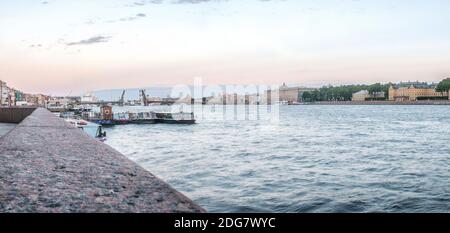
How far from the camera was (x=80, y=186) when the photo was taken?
2928 mm

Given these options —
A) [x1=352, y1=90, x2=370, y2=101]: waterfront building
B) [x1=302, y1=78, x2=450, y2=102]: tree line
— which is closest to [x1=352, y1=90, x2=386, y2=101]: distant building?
[x1=352, y1=90, x2=370, y2=101]: waterfront building

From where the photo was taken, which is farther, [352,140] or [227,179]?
[352,140]

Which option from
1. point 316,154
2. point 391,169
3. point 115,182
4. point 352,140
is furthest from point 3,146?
point 352,140

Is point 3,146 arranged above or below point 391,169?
above

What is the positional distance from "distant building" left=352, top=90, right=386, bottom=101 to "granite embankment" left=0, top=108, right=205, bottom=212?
147 metres

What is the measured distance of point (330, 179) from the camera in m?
15.1

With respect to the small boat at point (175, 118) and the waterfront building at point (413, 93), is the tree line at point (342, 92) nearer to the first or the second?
the waterfront building at point (413, 93)

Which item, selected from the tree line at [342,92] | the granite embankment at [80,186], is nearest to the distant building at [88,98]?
the tree line at [342,92]

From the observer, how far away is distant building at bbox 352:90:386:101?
14300 cm

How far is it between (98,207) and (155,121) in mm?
52688

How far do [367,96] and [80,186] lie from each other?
149 meters

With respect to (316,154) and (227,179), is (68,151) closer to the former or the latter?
(227,179)
